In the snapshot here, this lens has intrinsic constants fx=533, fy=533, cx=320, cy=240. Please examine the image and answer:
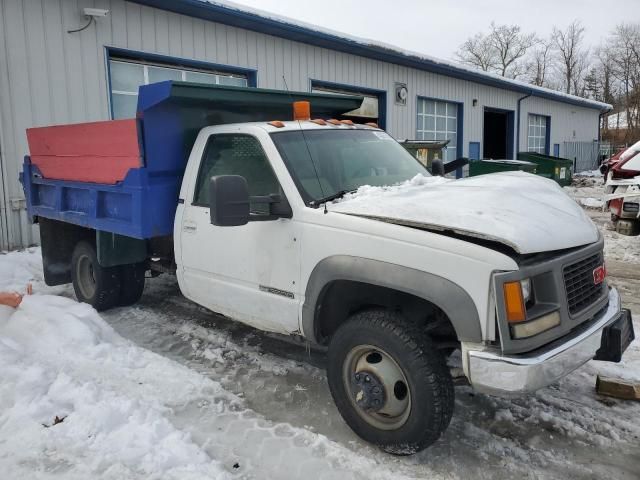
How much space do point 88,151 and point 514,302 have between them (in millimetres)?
4242

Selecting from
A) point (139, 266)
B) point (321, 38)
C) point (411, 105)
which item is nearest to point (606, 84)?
point (411, 105)

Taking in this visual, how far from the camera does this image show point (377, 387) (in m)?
3.13

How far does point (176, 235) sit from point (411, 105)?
14.6 metres

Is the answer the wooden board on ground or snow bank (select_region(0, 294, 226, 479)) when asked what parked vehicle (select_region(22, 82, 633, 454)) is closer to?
the wooden board on ground

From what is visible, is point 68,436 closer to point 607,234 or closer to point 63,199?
point 63,199

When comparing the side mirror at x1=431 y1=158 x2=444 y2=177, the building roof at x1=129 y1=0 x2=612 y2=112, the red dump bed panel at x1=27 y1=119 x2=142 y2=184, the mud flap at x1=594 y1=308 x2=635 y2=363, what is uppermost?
the building roof at x1=129 y1=0 x2=612 y2=112

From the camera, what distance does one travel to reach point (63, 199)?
577cm

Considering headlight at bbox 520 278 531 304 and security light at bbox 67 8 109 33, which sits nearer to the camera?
headlight at bbox 520 278 531 304

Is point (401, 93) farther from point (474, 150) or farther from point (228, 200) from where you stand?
point (228, 200)

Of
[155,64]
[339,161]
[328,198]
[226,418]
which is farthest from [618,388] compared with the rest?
[155,64]

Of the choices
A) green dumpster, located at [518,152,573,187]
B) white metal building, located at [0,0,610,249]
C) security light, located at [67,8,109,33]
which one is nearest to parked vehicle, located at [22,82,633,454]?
white metal building, located at [0,0,610,249]

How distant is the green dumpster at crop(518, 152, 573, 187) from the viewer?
20.8 meters

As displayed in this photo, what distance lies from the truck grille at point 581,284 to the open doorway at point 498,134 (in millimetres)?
22571

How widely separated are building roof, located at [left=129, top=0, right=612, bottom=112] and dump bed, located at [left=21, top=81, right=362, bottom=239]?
577 cm
